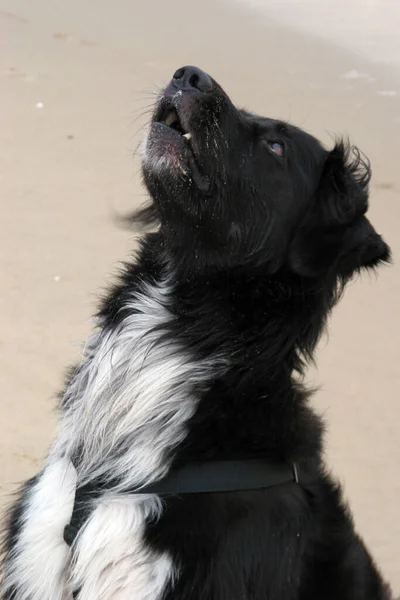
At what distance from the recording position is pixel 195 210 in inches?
80.6

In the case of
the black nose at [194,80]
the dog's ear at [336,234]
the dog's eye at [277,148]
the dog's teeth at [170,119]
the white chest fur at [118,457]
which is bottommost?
the white chest fur at [118,457]

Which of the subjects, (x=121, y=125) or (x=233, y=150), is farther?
(x=121, y=125)

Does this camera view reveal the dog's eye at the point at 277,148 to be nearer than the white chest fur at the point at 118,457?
No

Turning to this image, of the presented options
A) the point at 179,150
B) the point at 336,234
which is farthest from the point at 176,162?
the point at 336,234

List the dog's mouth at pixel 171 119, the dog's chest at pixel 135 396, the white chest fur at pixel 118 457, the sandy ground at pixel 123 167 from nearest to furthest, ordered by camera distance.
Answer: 1. the white chest fur at pixel 118 457
2. the dog's chest at pixel 135 396
3. the dog's mouth at pixel 171 119
4. the sandy ground at pixel 123 167

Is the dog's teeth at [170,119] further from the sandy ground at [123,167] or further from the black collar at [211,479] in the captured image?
the sandy ground at [123,167]

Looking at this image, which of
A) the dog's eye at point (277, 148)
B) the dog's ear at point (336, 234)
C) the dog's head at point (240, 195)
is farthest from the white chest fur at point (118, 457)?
the dog's eye at point (277, 148)

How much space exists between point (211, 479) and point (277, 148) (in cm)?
89

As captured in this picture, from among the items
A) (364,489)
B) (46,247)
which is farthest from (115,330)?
(46,247)

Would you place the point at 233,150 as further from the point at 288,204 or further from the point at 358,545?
the point at 358,545

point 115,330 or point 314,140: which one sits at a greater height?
point 314,140

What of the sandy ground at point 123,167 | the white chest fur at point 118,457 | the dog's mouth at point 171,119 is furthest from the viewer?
the sandy ground at point 123,167

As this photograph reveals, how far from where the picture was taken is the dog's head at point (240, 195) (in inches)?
79.5

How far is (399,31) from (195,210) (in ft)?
17.9
